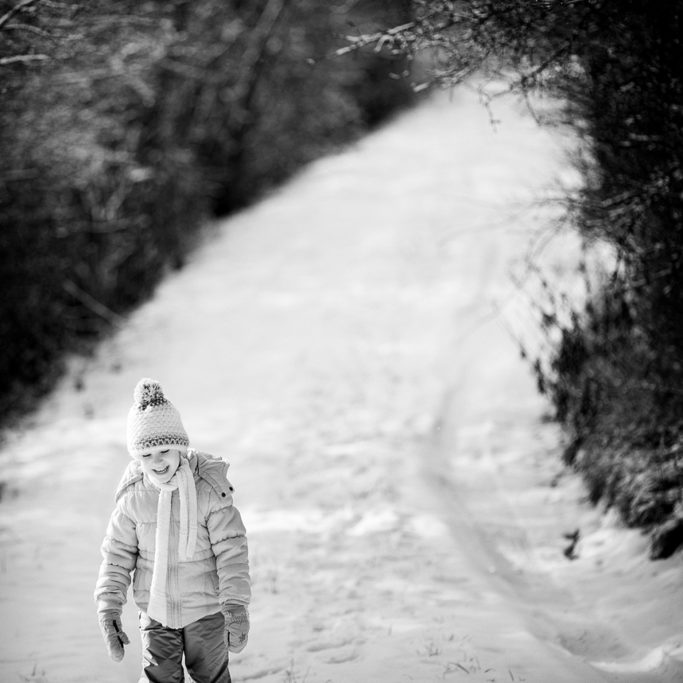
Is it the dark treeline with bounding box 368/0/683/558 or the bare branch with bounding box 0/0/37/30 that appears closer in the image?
the dark treeline with bounding box 368/0/683/558

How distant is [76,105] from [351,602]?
8.43 m

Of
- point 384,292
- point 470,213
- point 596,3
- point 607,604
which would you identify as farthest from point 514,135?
point 607,604

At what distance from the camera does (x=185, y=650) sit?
3.22m

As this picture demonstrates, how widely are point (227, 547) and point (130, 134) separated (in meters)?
11.4

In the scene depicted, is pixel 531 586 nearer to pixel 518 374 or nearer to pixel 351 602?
pixel 351 602

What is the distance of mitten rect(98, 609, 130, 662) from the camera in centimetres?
304

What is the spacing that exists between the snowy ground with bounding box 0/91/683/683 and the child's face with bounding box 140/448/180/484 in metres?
1.74

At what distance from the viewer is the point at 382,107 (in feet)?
82.1

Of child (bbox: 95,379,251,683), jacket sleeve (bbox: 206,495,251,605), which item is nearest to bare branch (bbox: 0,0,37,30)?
child (bbox: 95,379,251,683)

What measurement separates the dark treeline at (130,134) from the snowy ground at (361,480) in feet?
2.81

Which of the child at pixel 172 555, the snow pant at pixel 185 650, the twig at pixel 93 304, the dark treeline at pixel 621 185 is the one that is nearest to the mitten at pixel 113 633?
the child at pixel 172 555

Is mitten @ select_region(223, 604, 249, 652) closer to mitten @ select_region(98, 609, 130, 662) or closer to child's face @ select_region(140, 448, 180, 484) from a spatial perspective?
mitten @ select_region(98, 609, 130, 662)

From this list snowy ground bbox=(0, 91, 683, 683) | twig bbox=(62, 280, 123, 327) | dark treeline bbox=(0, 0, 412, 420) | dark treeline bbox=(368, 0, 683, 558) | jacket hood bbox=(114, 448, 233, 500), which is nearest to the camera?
jacket hood bbox=(114, 448, 233, 500)

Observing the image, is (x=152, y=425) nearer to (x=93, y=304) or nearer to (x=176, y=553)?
(x=176, y=553)
